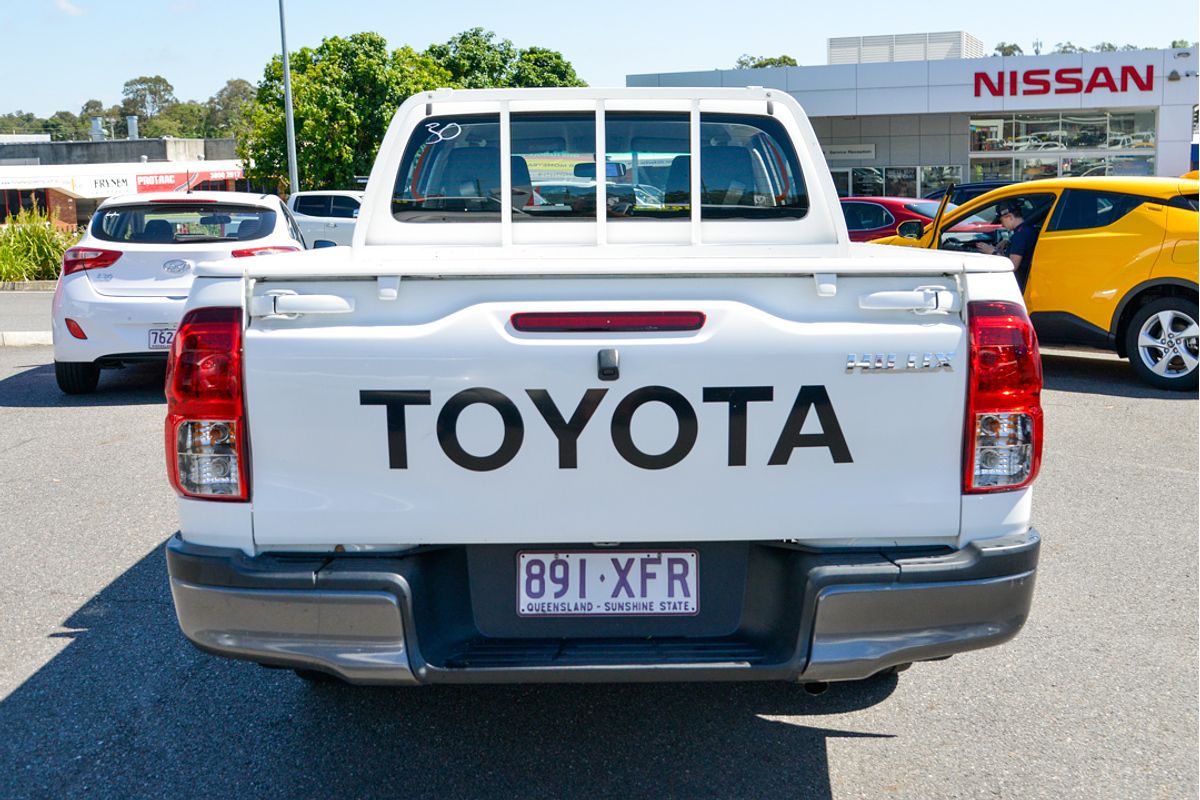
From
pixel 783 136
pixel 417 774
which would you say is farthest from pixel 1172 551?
pixel 417 774

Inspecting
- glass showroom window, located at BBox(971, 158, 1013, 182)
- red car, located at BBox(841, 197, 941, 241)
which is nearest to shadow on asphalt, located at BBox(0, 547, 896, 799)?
red car, located at BBox(841, 197, 941, 241)

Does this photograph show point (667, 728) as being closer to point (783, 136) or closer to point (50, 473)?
point (783, 136)

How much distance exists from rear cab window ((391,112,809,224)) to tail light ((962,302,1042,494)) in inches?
80.5

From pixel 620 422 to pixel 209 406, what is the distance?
1010mm

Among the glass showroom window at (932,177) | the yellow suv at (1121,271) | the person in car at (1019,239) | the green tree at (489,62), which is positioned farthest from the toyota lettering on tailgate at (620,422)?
the green tree at (489,62)

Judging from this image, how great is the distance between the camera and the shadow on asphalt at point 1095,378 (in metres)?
9.62

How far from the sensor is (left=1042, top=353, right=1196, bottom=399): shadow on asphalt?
9.62 meters

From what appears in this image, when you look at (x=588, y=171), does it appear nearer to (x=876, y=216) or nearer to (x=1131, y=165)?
(x=876, y=216)

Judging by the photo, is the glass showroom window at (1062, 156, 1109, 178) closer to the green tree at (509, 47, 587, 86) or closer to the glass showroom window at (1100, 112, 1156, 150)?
the glass showroom window at (1100, 112, 1156, 150)

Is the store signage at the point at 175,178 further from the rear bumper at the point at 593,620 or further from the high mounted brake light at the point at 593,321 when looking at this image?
the high mounted brake light at the point at 593,321

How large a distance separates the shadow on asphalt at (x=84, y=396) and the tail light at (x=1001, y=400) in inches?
311

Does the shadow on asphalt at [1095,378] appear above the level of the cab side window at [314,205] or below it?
below

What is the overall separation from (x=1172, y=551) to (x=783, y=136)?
267cm

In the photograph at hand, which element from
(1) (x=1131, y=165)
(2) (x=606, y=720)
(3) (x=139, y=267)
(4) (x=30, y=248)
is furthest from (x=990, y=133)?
(2) (x=606, y=720)
